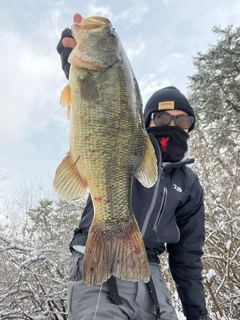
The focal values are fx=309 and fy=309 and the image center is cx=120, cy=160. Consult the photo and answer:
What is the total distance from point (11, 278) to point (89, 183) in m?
6.08

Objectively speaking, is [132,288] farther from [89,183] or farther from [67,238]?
[67,238]

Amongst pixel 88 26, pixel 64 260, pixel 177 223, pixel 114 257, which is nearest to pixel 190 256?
pixel 177 223

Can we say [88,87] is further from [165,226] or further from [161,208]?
[165,226]

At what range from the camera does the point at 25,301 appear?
21.3 ft

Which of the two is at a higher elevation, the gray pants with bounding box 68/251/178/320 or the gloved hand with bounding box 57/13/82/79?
the gloved hand with bounding box 57/13/82/79

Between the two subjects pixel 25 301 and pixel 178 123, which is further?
pixel 25 301

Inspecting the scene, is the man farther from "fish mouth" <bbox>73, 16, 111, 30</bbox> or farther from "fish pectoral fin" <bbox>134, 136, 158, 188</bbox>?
"fish pectoral fin" <bbox>134, 136, 158, 188</bbox>

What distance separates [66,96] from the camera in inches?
69.9

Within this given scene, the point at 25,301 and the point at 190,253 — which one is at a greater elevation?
the point at 190,253

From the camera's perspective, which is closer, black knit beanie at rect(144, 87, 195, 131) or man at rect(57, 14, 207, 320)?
man at rect(57, 14, 207, 320)

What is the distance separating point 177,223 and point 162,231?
350 mm

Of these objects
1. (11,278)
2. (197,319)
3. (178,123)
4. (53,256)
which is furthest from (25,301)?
(178,123)

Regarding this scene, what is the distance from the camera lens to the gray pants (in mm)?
1700

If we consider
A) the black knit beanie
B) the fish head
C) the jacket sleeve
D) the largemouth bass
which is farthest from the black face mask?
the fish head
